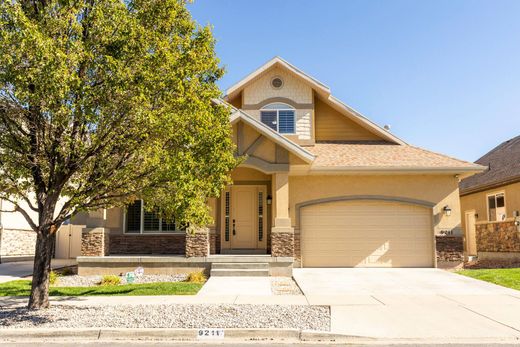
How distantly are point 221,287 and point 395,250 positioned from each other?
762 centimetres

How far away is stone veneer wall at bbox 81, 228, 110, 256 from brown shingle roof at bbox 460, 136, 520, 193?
16311mm

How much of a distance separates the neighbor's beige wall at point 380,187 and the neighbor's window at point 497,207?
15.3 feet

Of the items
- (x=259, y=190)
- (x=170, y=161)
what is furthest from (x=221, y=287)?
(x=259, y=190)

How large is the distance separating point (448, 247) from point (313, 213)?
5079mm

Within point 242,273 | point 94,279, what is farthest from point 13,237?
point 242,273

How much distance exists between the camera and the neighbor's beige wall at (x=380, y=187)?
16703 millimetres

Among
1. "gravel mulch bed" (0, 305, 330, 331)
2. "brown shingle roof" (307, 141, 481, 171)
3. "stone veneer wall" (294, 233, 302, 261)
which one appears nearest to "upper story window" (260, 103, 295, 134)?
"brown shingle roof" (307, 141, 481, 171)

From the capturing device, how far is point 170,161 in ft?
27.5

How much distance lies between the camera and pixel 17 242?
21.8 meters

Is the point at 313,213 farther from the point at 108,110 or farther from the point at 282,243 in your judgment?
the point at 108,110

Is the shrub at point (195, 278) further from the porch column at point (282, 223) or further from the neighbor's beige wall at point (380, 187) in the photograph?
the neighbor's beige wall at point (380, 187)

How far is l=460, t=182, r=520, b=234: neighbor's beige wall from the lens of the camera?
61.1 ft

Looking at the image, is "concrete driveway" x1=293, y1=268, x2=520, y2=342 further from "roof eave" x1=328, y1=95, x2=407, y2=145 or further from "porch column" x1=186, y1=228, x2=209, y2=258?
"roof eave" x1=328, y1=95, x2=407, y2=145

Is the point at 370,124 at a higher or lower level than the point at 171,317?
higher
